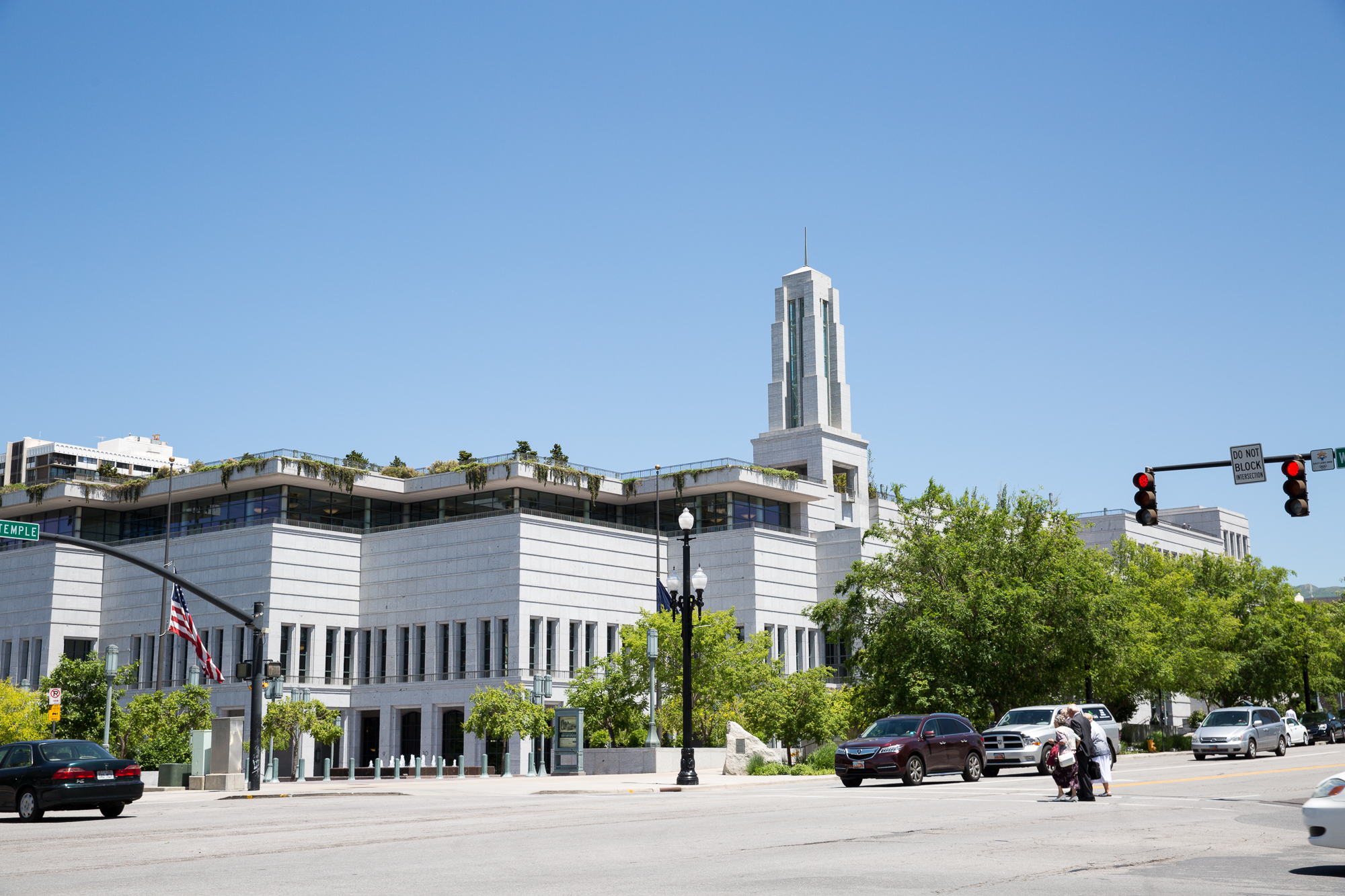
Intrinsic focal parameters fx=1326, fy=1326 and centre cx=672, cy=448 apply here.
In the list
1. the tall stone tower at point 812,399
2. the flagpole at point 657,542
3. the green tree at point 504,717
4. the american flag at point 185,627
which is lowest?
the green tree at point 504,717

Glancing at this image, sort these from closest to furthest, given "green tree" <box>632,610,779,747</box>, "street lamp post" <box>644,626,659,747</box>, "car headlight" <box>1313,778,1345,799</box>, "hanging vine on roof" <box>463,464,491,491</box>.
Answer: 1. "car headlight" <box>1313,778,1345,799</box>
2. "street lamp post" <box>644,626,659,747</box>
3. "green tree" <box>632,610,779,747</box>
4. "hanging vine on roof" <box>463,464,491,491</box>

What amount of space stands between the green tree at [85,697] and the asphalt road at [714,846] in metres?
27.4

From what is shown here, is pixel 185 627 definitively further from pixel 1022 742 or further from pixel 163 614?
pixel 1022 742

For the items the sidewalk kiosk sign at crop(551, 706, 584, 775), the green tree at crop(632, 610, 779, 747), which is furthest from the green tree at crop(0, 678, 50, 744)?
the green tree at crop(632, 610, 779, 747)

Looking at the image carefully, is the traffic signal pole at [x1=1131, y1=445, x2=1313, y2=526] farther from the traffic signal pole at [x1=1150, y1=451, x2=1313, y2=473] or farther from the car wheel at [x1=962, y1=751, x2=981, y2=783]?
the car wheel at [x1=962, y1=751, x2=981, y2=783]

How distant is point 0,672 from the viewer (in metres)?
77.8

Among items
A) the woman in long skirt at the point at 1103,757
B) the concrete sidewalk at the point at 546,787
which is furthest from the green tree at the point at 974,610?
the woman in long skirt at the point at 1103,757

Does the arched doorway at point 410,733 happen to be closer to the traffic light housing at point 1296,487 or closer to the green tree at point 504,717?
the green tree at point 504,717

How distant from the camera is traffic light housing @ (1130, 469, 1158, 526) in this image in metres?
25.6

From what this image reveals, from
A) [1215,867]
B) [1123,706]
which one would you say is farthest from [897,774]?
[1123,706]

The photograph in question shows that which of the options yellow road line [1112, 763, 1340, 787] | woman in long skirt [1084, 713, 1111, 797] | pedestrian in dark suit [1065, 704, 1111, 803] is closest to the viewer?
pedestrian in dark suit [1065, 704, 1111, 803]

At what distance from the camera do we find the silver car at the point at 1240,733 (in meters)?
43.4

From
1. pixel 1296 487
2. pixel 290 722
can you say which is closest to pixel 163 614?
pixel 290 722

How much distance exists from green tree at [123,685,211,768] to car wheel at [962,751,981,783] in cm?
3277
